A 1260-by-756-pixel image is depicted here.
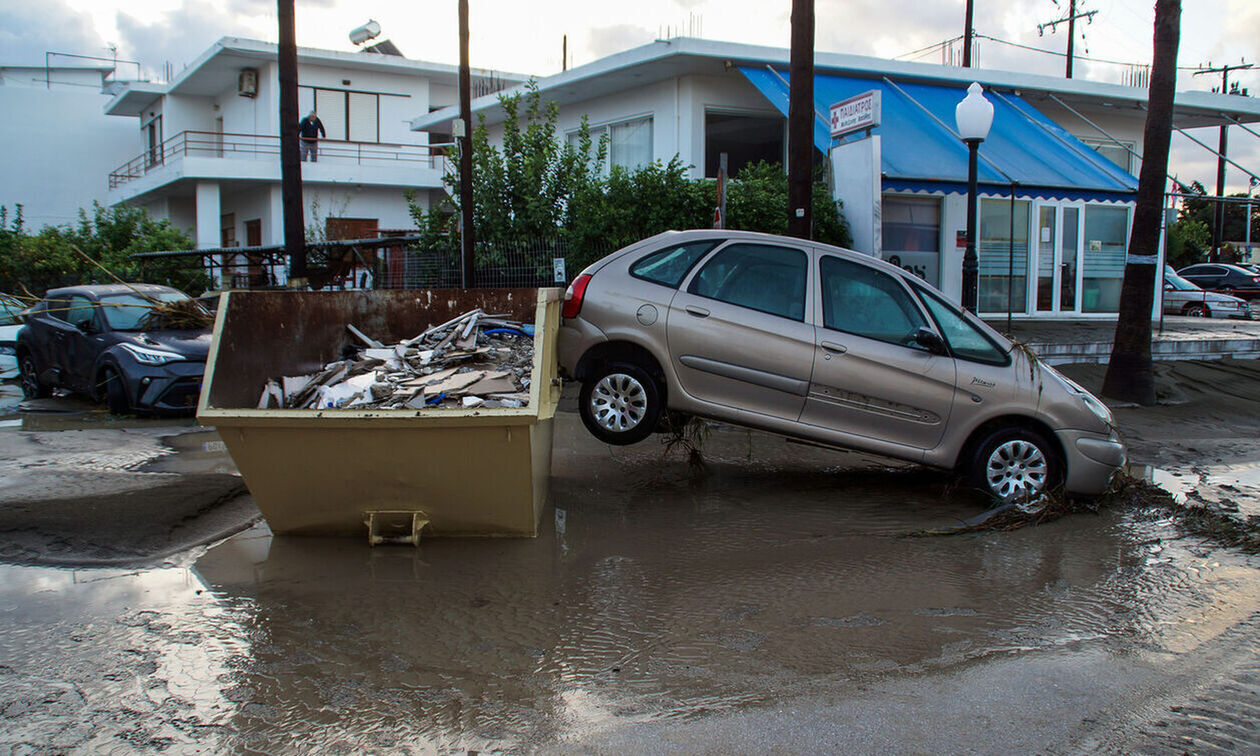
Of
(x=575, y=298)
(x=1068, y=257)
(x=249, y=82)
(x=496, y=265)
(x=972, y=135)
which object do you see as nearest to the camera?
(x=575, y=298)

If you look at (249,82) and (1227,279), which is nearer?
(249,82)

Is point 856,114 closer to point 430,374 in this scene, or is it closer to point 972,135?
point 972,135

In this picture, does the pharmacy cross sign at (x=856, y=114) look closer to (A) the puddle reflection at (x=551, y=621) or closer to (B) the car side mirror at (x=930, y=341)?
(B) the car side mirror at (x=930, y=341)

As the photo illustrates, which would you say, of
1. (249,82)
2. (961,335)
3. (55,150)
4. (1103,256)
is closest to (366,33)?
(249,82)

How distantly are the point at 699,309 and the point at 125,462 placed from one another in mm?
5266

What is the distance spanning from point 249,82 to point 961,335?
2744 cm

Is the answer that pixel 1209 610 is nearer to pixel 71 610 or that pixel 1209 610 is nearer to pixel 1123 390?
pixel 71 610

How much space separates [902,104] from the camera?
1694 cm

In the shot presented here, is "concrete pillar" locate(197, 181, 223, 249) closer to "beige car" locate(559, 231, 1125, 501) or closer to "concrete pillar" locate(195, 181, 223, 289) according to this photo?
"concrete pillar" locate(195, 181, 223, 289)

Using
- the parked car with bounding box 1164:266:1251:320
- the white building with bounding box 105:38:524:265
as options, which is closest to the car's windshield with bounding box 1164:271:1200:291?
the parked car with bounding box 1164:266:1251:320

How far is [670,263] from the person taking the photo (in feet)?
23.2

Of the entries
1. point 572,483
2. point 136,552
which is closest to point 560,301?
point 572,483

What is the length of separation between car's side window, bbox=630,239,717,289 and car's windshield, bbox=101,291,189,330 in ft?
24.4

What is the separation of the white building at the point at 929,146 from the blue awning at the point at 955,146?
0.04 metres
